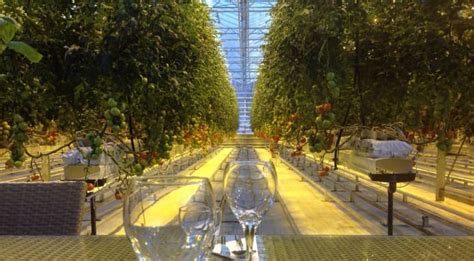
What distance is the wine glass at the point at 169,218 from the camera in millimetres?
728

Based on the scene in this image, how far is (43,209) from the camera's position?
176cm

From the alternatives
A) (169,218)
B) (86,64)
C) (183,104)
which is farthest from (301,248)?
(183,104)

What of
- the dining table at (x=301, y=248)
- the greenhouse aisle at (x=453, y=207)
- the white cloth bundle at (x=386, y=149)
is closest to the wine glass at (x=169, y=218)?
the dining table at (x=301, y=248)

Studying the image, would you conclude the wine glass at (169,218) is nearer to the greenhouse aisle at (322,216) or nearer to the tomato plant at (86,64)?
the tomato plant at (86,64)

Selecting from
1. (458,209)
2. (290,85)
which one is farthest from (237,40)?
(290,85)

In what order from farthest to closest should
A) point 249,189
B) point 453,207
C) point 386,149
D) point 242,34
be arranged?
point 242,34 < point 453,207 < point 386,149 < point 249,189

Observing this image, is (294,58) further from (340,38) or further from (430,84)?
(430,84)

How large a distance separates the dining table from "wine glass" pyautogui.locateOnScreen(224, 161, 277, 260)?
7.0 inches

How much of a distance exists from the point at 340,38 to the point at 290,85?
52cm

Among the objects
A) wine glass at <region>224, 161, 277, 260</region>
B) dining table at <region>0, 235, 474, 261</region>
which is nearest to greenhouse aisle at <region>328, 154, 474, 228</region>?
dining table at <region>0, 235, 474, 261</region>

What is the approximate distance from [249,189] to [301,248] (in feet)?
1.03

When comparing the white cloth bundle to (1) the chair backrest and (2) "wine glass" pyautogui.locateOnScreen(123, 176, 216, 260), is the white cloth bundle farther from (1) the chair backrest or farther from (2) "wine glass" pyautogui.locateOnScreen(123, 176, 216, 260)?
(2) "wine glass" pyautogui.locateOnScreen(123, 176, 216, 260)

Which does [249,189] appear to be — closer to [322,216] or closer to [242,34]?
[322,216]

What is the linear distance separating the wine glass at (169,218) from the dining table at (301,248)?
1.22 feet
